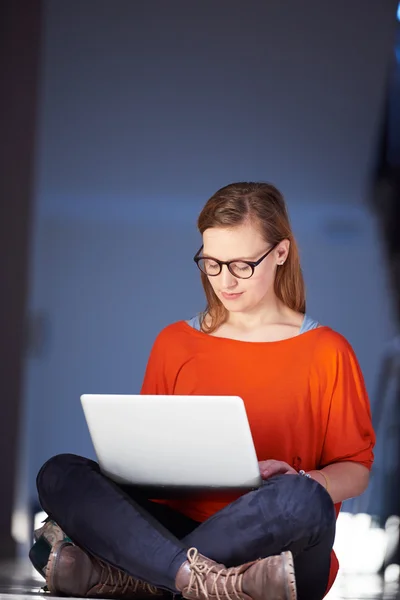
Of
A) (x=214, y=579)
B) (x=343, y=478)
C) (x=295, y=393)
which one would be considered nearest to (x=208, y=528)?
(x=214, y=579)

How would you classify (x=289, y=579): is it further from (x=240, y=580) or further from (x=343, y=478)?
(x=343, y=478)

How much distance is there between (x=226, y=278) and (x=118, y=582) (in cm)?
69

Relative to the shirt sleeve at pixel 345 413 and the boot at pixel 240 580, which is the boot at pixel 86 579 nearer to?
the boot at pixel 240 580

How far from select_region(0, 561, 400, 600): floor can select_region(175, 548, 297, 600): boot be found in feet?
3.01

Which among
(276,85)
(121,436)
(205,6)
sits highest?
(205,6)

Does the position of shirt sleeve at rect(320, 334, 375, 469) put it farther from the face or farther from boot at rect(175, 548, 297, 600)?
boot at rect(175, 548, 297, 600)

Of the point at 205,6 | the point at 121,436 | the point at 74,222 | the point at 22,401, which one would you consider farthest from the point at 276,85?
the point at 121,436

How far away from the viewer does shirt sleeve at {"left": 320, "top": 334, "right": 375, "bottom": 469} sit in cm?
209

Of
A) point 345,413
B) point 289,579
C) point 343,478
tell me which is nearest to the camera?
point 289,579

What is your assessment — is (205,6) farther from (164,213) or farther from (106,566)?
(106,566)

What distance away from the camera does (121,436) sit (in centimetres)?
179

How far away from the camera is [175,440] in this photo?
5.72 feet

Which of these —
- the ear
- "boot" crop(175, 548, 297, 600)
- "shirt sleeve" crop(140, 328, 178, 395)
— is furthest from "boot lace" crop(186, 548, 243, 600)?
the ear

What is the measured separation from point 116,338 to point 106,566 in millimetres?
2525
